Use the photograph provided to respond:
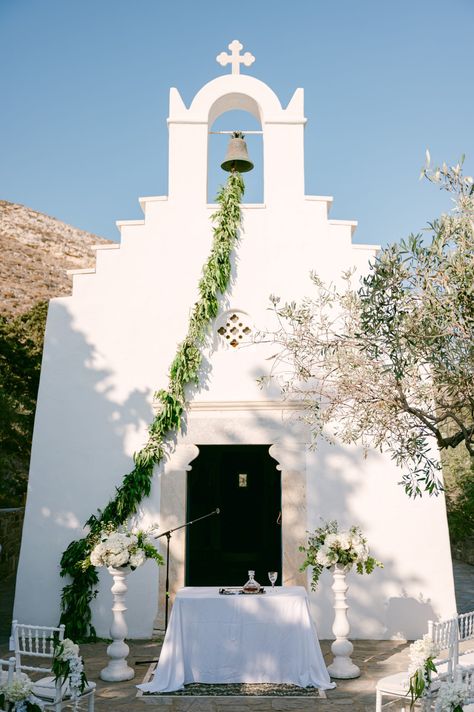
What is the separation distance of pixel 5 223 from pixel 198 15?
27.7 metres

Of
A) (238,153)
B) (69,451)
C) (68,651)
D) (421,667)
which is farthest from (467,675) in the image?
(238,153)

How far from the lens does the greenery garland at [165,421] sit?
24.4 ft

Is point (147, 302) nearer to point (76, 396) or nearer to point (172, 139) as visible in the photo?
point (76, 396)

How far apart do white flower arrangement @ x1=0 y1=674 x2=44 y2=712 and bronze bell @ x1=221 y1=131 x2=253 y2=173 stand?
6588mm

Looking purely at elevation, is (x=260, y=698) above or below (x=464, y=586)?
below

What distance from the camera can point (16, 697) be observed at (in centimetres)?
346

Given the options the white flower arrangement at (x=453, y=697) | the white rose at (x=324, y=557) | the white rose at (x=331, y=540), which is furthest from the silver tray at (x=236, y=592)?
the white flower arrangement at (x=453, y=697)

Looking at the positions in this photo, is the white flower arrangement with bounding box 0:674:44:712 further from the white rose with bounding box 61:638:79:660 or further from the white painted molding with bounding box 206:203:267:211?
the white painted molding with bounding box 206:203:267:211

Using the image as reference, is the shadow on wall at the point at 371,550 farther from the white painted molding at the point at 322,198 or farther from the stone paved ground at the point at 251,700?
the white painted molding at the point at 322,198

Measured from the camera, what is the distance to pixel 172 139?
854cm

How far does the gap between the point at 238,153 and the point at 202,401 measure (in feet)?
10.9

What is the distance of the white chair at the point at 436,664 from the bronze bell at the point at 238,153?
602 cm

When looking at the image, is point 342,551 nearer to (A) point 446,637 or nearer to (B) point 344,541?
(B) point 344,541

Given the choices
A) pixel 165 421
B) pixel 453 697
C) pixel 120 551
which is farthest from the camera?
→ pixel 165 421
